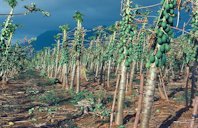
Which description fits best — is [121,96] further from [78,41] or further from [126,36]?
[78,41]

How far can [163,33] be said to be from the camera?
21.5m

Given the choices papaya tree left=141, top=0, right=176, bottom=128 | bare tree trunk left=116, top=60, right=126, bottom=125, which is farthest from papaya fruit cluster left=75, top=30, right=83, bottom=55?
papaya tree left=141, top=0, right=176, bottom=128

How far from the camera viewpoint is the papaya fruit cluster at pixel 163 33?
21.3 m

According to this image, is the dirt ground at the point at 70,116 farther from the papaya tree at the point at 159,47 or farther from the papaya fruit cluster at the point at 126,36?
the papaya tree at the point at 159,47

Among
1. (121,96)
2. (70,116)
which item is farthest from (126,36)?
(70,116)

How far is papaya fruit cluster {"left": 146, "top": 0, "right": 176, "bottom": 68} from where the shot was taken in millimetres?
21266

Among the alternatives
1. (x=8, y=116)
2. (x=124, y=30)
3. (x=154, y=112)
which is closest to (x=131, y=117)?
(x=154, y=112)

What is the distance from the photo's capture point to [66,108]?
4278 centimetres

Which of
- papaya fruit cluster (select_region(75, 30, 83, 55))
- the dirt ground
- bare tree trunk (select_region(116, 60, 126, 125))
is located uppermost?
papaya fruit cluster (select_region(75, 30, 83, 55))

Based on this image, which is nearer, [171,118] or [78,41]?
[171,118]

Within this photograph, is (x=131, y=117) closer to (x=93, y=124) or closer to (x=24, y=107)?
(x=93, y=124)

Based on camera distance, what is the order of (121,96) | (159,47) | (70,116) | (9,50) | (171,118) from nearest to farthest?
1. (159,47)
2. (121,96)
3. (171,118)
4. (70,116)
5. (9,50)

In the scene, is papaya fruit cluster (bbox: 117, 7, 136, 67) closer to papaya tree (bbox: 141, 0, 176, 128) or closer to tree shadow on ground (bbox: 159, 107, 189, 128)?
tree shadow on ground (bbox: 159, 107, 189, 128)

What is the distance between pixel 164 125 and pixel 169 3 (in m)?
12.3
